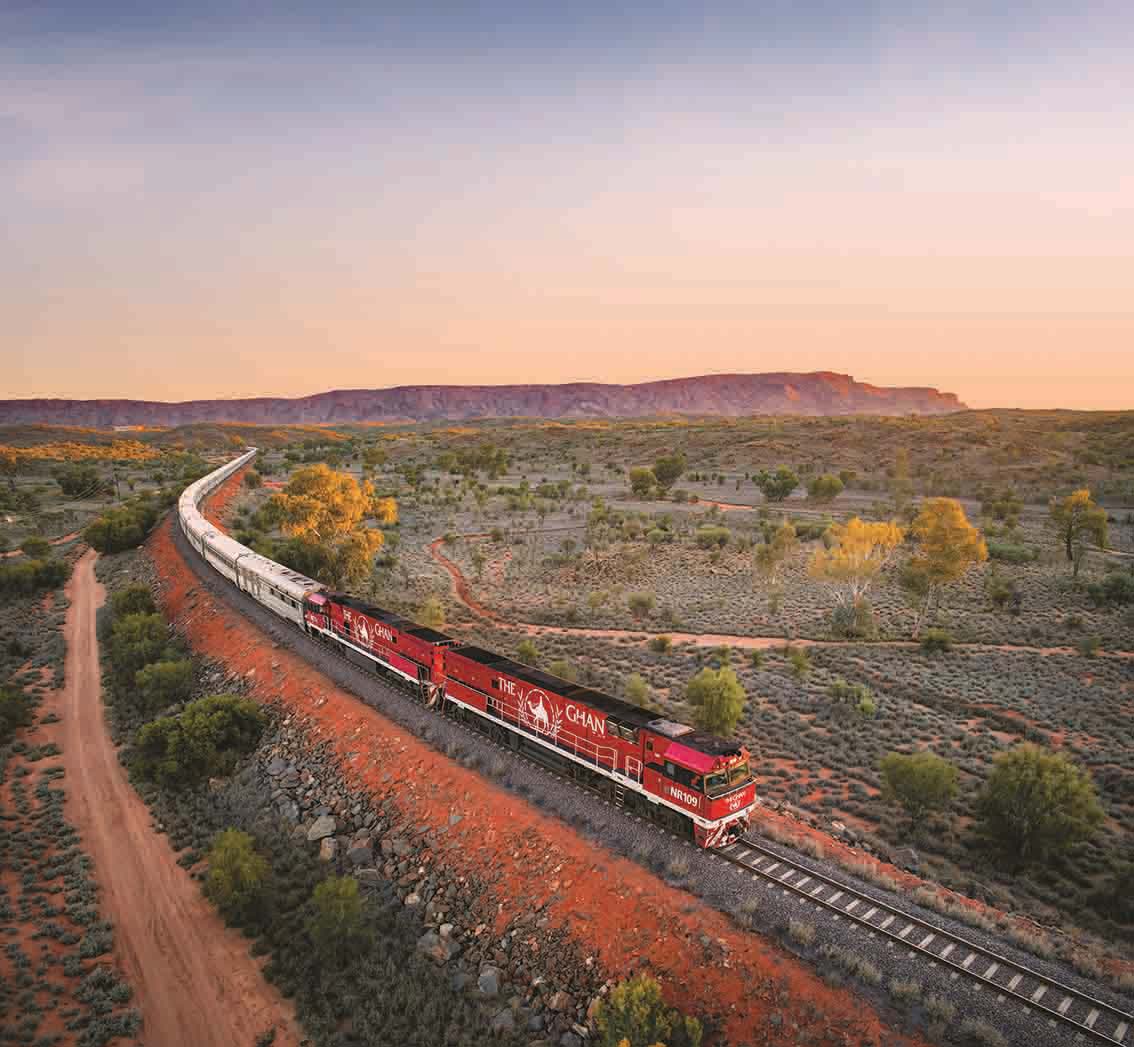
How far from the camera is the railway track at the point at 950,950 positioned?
1323 centimetres

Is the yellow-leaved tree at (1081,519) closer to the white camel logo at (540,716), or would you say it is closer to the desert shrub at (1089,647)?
the desert shrub at (1089,647)

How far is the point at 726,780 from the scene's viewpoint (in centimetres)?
1739

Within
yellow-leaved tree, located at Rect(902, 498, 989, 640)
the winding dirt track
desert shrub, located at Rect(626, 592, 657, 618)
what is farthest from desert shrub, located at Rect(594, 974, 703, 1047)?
yellow-leaved tree, located at Rect(902, 498, 989, 640)

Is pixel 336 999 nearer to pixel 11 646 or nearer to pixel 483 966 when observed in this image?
pixel 483 966

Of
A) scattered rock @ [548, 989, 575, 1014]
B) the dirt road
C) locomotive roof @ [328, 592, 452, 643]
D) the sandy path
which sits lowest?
the dirt road

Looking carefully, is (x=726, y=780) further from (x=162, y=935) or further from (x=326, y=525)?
(x=326, y=525)

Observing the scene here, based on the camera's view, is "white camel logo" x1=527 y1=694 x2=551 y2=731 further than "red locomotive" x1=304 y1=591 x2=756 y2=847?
Yes

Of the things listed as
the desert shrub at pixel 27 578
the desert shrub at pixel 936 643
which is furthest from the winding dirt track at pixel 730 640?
the desert shrub at pixel 27 578

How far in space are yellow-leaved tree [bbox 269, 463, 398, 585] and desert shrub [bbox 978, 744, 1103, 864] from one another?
127ft

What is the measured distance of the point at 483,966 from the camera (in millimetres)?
16469

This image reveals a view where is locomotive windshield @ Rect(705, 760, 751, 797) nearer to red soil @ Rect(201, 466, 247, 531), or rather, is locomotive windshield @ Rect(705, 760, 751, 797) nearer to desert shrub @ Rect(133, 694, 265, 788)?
desert shrub @ Rect(133, 694, 265, 788)

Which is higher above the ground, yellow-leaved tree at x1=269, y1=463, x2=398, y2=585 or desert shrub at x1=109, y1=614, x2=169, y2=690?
yellow-leaved tree at x1=269, y1=463, x2=398, y2=585

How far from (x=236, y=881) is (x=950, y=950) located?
18495 mm

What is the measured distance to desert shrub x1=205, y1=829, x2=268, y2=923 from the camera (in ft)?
63.5
